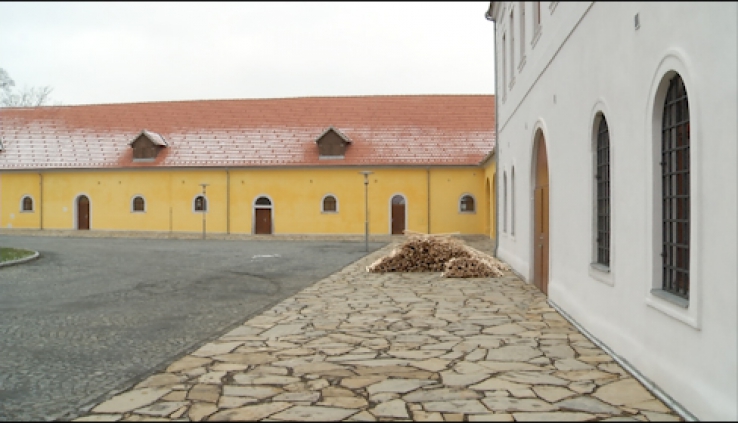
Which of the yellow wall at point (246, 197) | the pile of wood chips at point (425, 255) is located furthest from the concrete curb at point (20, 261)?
the yellow wall at point (246, 197)

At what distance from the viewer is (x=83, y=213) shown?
42.4 meters

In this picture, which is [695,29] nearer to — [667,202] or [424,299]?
[667,202]

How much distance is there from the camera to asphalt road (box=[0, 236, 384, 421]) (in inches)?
253

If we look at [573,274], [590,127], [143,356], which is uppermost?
[590,127]

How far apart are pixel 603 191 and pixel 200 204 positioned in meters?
34.4

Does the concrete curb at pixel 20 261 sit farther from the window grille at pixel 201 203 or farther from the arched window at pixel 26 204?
the arched window at pixel 26 204

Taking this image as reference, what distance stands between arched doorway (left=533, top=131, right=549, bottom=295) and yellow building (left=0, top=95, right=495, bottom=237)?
72.7 feet

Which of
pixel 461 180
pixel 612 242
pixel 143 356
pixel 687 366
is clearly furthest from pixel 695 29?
pixel 461 180

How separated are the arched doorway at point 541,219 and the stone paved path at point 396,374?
175 cm

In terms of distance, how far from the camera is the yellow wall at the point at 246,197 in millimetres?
38188

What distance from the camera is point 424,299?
12.0 metres

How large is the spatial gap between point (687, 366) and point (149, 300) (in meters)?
9.32

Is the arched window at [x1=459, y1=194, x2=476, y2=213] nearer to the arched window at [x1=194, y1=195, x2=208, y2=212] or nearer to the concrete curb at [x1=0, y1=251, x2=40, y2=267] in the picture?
the arched window at [x1=194, y1=195, x2=208, y2=212]

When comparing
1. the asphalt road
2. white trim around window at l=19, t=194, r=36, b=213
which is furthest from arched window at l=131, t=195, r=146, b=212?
the asphalt road
